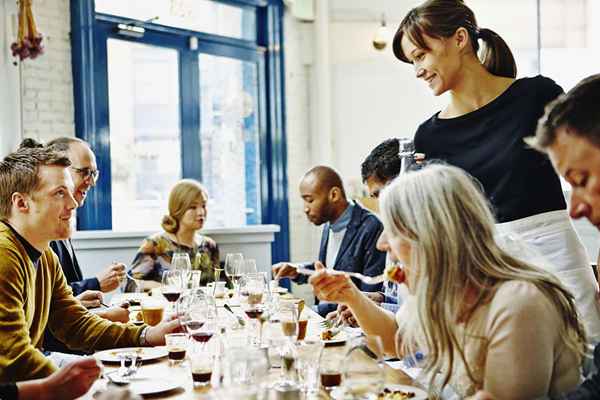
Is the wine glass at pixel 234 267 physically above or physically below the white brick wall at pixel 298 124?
below

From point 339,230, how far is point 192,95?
308 cm

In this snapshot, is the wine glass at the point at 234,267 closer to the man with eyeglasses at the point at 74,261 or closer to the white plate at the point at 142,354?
the man with eyeglasses at the point at 74,261

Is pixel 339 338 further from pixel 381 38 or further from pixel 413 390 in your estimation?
pixel 381 38

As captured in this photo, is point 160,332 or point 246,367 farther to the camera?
point 160,332

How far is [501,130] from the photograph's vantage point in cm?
244

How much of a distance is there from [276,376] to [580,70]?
412cm

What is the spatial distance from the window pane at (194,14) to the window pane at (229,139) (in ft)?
1.03

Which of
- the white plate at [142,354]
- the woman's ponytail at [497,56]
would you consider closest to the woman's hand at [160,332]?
the white plate at [142,354]

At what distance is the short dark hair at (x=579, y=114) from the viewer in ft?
4.53

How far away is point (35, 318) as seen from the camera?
252cm

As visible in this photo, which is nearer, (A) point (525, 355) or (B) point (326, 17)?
(A) point (525, 355)

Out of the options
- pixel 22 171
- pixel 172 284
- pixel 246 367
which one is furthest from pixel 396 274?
pixel 172 284

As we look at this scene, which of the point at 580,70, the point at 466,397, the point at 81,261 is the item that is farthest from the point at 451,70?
the point at 81,261

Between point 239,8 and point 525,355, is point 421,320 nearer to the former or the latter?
point 525,355
